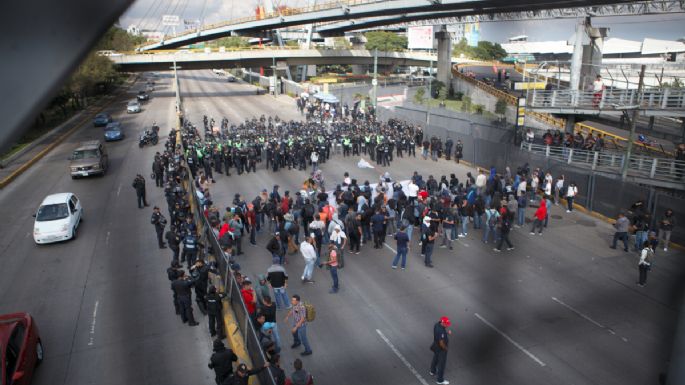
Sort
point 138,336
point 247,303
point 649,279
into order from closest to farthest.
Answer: point 247,303
point 138,336
point 649,279

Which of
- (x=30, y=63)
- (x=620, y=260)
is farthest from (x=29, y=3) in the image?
(x=620, y=260)

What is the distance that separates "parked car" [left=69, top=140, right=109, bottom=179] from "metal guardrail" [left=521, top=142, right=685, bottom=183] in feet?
72.6

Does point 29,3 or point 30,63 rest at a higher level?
point 29,3

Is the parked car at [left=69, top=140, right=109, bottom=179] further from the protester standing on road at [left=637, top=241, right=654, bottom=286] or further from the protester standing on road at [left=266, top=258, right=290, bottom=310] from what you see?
the protester standing on road at [left=637, top=241, right=654, bottom=286]

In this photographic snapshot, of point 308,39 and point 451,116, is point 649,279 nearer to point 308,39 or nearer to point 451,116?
point 451,116

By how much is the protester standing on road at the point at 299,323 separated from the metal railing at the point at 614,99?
56.5ft

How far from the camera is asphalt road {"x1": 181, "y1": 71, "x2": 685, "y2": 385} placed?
934cm

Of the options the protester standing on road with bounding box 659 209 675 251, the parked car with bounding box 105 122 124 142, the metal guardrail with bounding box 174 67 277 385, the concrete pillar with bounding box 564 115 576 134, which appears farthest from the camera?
the parked car with bounding box 105 122 124 142

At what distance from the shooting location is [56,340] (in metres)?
10.3

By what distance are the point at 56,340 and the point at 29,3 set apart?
11122mm

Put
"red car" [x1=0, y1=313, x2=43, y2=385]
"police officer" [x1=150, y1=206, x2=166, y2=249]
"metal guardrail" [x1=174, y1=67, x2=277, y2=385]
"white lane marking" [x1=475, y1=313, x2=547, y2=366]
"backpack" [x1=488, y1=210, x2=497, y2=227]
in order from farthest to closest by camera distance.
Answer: "backpack" [x1=488, y1=210, x2=497, y2=227]
"police officer" [x1=150, y1=206, x2=166, y2=249]
"white lane marking" [x1=475, y1=313, x2=547, y2=366]
"red car" [x1=0, y1=313, x2=43, y2=385]
"metal guardrail" [x1=174, y1=67, x2=277, y2=385]

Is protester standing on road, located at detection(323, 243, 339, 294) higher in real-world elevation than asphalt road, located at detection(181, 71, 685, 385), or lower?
higher

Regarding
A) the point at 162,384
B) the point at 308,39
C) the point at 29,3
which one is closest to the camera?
the point at 29,3

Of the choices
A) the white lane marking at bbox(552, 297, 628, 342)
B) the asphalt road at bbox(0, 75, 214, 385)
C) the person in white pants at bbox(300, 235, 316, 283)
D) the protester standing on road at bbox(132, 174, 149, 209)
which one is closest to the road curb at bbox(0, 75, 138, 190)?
the asphalt road at bbox(0, 75, 214, 385)
